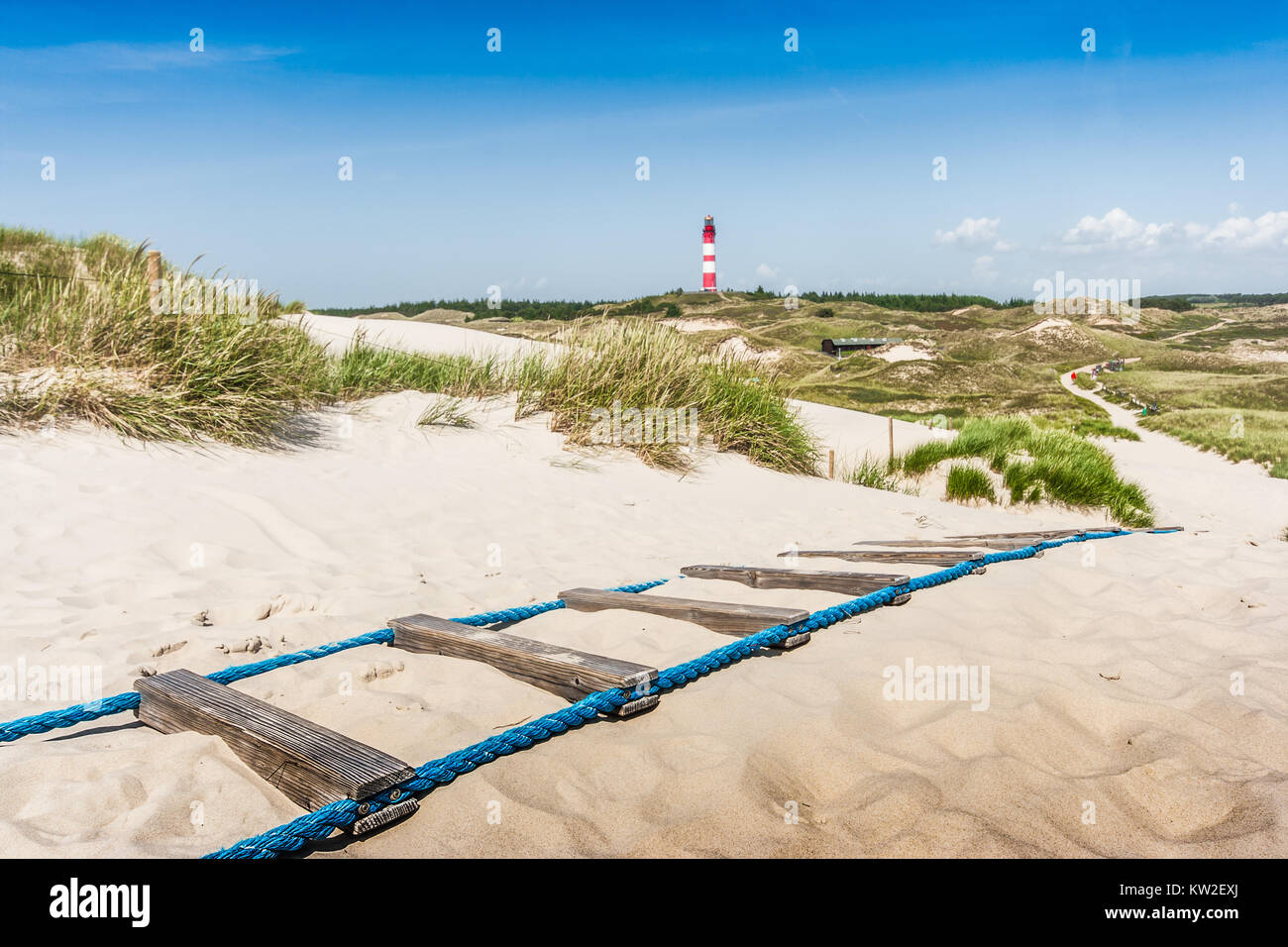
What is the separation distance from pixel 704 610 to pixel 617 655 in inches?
21.8

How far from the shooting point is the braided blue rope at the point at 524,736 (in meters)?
1.92

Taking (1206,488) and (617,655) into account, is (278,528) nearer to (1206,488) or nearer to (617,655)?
(617,655)

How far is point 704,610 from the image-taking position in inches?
156

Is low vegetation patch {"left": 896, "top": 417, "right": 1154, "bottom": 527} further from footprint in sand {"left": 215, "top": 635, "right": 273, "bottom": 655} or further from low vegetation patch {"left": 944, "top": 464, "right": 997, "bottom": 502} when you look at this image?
footprint in sand {"left": 215, "top": 635, "right": 273, "bottom": 655}

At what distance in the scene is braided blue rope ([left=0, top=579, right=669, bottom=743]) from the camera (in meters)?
2.64

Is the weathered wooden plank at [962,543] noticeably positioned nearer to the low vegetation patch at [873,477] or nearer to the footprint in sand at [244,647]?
the low vegetation patch at [873,477]

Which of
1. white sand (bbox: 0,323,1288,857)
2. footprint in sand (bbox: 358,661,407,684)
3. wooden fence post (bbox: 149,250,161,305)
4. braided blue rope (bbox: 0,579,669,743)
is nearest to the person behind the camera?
white sand (bbox: 0,323,1288,857)

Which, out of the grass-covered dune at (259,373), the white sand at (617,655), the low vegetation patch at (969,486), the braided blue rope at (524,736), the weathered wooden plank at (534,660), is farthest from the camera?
the low vegetation patch at (969,486)

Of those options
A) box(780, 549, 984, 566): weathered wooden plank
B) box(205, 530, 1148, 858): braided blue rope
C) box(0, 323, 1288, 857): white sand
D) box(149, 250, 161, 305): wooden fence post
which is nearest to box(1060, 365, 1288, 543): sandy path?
box(780, 549, 984, 566): weathered wooden plank

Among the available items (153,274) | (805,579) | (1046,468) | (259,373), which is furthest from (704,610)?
(1046,468)

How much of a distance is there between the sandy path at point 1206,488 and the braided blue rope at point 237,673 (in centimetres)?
816

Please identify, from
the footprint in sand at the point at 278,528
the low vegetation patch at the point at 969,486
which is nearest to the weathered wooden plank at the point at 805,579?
the footprint in sand at the point at 278,528

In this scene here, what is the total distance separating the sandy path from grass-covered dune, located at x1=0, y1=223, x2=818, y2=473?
6116 millimetres
